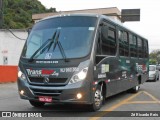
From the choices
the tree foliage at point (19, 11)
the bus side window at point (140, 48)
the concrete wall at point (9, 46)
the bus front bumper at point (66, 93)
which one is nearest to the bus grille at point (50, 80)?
the bus front bumper at point (66, 93)

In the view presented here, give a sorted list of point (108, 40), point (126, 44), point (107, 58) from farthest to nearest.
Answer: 1. point (126, 44)
2. point (108, 40)
3. point (107, 58)

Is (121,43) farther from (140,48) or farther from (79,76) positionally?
(140,48)

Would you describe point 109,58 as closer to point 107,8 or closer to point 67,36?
point 67,36

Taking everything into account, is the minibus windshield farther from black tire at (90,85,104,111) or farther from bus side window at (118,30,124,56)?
bus side window at (118,30,124,56)

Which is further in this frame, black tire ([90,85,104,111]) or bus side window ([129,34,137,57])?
bus side window ([129,34,137,57])

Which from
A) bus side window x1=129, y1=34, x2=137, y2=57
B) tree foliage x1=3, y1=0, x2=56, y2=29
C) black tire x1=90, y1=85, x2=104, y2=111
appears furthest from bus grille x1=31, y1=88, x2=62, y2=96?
tree foliage x1=3, y1=0, x2=56, y2=29

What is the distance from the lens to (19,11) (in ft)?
276

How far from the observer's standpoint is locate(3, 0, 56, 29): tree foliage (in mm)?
72850

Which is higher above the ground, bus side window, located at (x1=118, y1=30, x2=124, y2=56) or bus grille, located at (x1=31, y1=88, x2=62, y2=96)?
bus side window, located at (x1=118, y1=30, x2=124, y2=56)

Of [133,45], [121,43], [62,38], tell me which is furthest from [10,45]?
[62,38]

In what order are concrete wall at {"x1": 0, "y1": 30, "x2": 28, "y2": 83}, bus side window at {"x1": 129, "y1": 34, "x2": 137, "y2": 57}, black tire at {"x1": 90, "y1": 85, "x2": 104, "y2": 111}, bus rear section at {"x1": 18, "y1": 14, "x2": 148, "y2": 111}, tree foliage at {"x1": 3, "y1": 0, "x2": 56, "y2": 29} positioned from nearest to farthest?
bus rear section at {"x1": 18, "y1": 14, "x2": 148, "y2": 111}, black tire at {"x1": 90, "y1": 85, "x2": 104, "y2": 111}, bus side window at {"x1": 129, "y1": 34, "x2": 137, "y2": 57}, concrete wall at {"x1": 0, "y1": 30, "x2": 28, "y2": 83}, tree foliage at {"x1": 3, "y1": 0, "x2": 56, "y2": 29}

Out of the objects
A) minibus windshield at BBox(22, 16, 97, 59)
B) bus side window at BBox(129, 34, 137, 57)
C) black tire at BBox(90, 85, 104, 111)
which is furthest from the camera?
bus side window at BBox(129, 34, 137, 57)

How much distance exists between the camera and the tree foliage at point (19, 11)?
7285cm

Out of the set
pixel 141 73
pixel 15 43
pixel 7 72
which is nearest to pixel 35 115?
pixel 141 73
